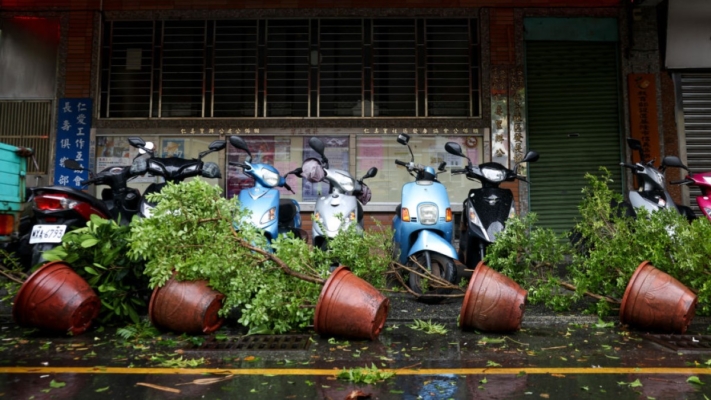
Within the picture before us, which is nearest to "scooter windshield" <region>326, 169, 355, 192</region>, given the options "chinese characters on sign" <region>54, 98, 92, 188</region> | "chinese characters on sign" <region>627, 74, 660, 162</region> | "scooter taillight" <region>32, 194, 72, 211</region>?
"scooter taillight" <region>32, 194, 72, 211</region>

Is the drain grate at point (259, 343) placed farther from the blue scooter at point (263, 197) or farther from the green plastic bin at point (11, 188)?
the green plastic bin at point (11, 188)

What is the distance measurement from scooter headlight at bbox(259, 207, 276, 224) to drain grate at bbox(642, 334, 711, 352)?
156 inches

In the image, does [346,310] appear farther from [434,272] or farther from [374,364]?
[434,272]

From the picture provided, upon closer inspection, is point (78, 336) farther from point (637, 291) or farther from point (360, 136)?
point (360, 136)

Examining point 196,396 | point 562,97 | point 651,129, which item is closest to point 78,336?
point 196,396

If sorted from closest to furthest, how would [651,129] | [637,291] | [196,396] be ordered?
[196,396], [637,291], [651,129]

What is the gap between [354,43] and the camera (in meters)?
10.8

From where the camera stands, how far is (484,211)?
605cm

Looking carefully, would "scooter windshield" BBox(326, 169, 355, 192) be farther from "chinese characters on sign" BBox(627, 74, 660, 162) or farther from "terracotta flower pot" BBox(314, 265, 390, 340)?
"chinese characters on sign" BBox(627, 74, 660, 162)

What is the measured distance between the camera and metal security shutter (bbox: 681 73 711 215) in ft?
33.9

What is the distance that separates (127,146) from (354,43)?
5.06m

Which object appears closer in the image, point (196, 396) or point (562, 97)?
point (196, 396)

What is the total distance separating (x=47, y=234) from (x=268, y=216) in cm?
225

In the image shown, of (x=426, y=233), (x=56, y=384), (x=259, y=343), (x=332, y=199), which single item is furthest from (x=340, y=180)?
(x=56, y=384)
